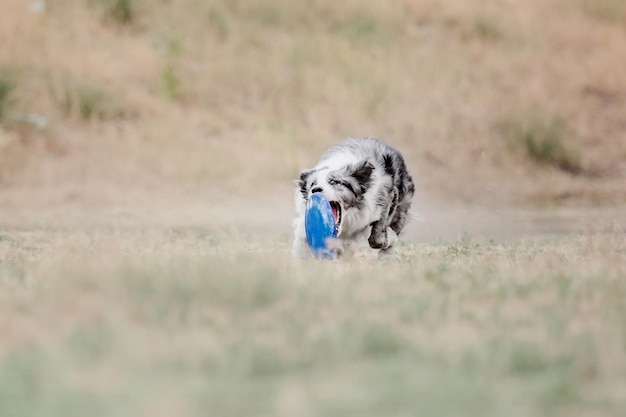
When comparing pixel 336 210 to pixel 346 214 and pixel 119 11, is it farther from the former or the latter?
pixel 119 11

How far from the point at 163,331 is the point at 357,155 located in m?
5.25

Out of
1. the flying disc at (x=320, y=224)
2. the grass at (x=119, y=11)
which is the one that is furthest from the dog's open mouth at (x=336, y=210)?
the grass at (x=119, y=11)

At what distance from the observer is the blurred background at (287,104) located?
17.9m

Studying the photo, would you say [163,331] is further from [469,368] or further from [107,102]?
[107,102]

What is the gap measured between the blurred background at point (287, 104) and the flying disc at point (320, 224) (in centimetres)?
608

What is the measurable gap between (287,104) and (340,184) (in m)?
11.2

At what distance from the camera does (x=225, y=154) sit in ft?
62.8

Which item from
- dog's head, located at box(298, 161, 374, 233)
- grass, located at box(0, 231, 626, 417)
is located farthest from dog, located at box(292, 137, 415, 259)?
grass, located at box(0, 231, 626, 417)

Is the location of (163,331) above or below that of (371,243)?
below

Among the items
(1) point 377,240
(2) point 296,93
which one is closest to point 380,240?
(1) point 377,240

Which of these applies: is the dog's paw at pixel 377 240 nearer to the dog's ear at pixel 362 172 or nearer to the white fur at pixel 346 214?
the white fur at pixel 346 214

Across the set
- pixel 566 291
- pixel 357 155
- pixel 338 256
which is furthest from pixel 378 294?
pixel 357 155

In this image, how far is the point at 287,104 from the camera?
20.6 meters

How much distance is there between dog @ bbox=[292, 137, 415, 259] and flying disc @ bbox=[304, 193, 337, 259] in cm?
11
